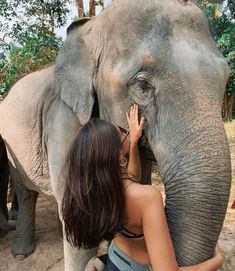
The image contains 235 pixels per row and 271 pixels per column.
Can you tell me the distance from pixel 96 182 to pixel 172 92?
2.13 ft

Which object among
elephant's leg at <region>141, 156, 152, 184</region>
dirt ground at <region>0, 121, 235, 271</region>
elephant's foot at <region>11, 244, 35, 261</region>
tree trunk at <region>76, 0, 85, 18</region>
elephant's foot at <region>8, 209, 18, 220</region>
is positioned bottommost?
elephant's foot at <region>8, 209, 18, 220</region>

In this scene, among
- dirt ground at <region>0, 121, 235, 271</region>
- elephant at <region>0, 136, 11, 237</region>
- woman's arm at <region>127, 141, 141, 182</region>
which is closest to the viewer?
woman's arm at <region>127, 141, 141, 182</region>

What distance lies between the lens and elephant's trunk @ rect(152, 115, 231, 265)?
180 centimetres

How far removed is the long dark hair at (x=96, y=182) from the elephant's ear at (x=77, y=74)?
822 mm

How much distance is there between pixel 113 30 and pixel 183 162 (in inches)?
36.1

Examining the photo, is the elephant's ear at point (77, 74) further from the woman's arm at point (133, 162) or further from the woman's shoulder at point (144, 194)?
the woman's shoulder at point (144, 194)

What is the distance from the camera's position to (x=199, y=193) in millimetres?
1819

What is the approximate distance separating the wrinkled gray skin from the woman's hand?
1.5 inches

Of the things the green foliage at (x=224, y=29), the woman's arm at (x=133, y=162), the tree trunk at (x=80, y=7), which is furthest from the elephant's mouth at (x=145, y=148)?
the green foliage at (x=224, y=29)

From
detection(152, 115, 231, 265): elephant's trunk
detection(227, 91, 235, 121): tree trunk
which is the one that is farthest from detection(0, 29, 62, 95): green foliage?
detection(227, 91, 235, 121): tree trunk

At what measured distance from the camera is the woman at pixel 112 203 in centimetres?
157

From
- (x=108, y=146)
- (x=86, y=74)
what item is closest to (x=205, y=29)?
(x=86, y=74)

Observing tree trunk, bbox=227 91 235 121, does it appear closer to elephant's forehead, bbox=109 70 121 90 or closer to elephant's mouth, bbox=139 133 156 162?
elephant's mouth, bbox=139 133 156 162

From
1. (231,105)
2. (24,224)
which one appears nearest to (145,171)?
(24,224)
